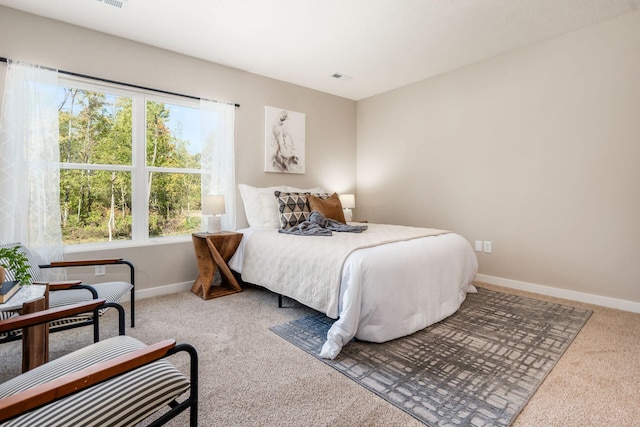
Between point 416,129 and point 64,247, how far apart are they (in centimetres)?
416

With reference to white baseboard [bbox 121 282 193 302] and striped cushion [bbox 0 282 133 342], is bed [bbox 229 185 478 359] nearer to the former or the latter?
white baseboard [bbox 121 282 193 302]

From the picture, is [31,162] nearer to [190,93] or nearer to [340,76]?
[190,93]

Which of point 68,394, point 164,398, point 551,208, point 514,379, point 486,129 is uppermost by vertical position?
point 486,129

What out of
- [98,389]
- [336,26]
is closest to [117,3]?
[336,26]

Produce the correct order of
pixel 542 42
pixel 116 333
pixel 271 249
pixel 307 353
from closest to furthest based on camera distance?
pixel 307 353 → pixel 116 333 → pixel 271 249 → pixel 542 42

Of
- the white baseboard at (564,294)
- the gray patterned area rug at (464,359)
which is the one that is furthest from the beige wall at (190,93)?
the white baseboard at (564,294)

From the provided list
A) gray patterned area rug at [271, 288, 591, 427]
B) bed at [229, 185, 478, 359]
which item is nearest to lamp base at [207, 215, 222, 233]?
bed at [229, 185, 478, 359]

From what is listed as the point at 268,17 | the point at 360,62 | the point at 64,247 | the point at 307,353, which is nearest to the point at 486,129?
the point at 360,62

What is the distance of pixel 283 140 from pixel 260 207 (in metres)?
1.07

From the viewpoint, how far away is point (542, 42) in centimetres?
330

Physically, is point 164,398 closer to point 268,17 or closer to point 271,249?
point 271,249

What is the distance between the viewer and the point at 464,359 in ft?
6.73

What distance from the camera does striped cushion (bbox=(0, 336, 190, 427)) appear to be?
94 cm

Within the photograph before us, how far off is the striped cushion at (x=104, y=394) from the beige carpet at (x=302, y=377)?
50 centimetres
